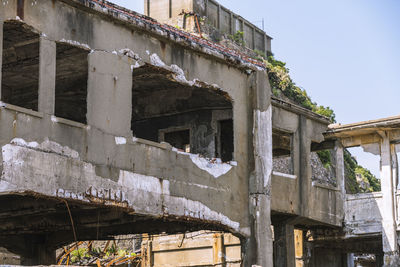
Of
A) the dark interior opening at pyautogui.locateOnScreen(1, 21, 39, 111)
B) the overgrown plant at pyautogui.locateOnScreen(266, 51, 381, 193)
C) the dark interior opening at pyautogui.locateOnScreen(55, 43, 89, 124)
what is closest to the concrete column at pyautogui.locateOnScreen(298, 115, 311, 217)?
the dark interior opening at pyautogui.locateOnScreen(55, 43, 89, 124)

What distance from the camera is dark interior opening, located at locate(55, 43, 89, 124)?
17.2 m

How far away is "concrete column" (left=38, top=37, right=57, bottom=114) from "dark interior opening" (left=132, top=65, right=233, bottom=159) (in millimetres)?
5330

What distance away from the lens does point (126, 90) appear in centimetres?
1669

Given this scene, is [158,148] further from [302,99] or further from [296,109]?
[302,99]

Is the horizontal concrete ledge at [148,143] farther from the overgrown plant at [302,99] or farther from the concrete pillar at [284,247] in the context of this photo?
the overgrown plant at [302,99]

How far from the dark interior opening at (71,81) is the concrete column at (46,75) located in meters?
0.66

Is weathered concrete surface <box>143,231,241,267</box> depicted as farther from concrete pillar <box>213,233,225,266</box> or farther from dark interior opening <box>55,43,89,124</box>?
dark interior opening <box>55,43,89,124</box>

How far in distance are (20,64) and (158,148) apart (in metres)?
3.81

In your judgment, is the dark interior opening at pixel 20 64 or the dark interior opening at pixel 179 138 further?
the dark interior opening at pixel 179 138

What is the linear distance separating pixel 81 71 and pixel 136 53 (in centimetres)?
229

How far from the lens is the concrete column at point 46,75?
14.8m

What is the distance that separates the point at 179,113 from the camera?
73.2ft

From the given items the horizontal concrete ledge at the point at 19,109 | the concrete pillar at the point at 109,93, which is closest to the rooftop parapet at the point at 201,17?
the concrete pillar at the point at 109,93

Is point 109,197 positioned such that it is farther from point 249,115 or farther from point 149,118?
point 149,118
